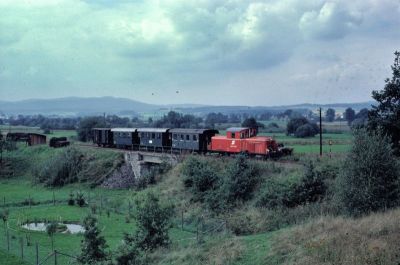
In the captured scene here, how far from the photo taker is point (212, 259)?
21.5 metres

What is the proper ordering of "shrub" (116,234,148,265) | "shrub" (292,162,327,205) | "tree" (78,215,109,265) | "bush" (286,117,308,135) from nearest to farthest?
"shrub" (116,234,148,265) < "tree" (78,215,109,265) < "shrub" (292,162,327,205) < "bush" (286,117,308,135)

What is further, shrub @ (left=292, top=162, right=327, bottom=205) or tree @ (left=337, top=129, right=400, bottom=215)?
shrub @ (left=292, top=162, right=327, bottom=205)

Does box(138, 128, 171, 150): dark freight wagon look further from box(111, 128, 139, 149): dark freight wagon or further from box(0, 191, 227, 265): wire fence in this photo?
box(0, 191, 227, 265): wire fence

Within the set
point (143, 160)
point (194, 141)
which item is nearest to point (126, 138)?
point (143, 160)

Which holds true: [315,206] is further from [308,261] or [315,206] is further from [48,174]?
[48,174]

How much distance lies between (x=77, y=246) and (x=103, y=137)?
4010cm

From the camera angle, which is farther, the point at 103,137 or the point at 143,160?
the point at 103,137

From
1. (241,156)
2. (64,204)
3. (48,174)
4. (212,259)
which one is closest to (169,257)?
(212,259)

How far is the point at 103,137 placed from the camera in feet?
235

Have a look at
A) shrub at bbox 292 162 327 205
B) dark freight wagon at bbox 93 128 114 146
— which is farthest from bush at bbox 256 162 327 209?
dark freight wagon at bbox 93 128 114 146

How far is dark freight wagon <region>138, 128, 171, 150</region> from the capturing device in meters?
57.6

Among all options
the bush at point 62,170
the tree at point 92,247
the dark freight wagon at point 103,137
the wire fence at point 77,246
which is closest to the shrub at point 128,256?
the tree at point 92,247

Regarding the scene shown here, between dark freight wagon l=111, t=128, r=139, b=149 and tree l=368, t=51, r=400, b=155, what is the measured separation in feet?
117

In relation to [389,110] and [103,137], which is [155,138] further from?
[389,110]
